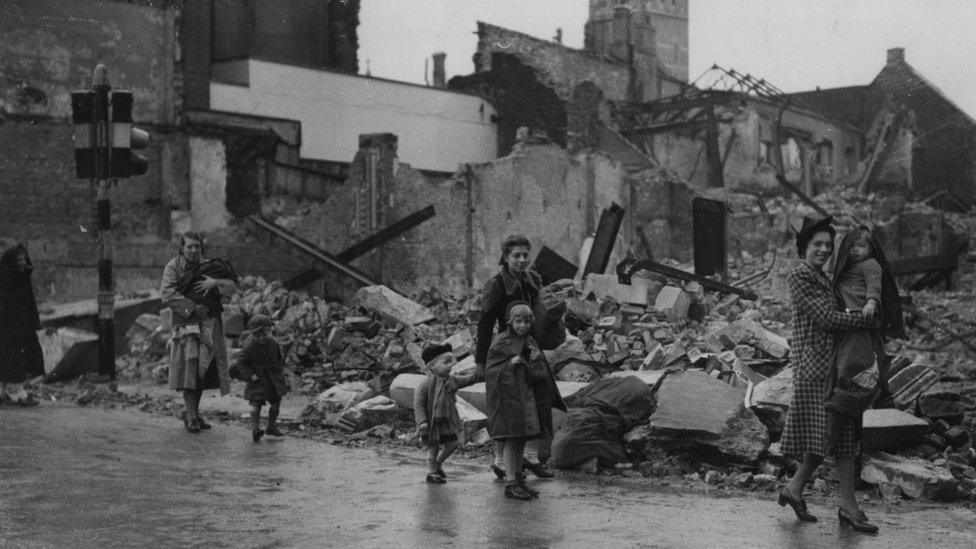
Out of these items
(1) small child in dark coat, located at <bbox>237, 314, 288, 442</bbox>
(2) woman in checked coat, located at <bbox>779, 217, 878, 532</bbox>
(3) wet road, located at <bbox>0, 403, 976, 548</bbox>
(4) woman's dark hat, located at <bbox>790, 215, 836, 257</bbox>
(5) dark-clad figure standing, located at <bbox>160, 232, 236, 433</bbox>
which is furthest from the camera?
(5) dark-clad figure standing, located at <bbox>160, 232, 236, 433</bbox>

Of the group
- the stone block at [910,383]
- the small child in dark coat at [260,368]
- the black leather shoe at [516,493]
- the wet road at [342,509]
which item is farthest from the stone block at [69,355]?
the stone block at [910,383]

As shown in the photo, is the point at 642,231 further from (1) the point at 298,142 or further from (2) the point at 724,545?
(2) the point at 724,545

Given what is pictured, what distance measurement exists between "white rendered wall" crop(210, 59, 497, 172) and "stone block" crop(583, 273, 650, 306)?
21.0m

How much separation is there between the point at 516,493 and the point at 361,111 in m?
30.8

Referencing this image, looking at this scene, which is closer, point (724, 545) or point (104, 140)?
point (724, 545)

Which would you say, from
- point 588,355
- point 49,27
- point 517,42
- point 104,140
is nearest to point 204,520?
point 588,355

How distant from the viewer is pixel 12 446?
9148 mm

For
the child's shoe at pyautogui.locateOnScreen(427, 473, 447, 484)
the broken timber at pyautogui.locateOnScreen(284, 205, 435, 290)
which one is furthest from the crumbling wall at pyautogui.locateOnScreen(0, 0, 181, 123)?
the child's shoe at pyautogui.locateOnScreen(427, 473, 447, 484)

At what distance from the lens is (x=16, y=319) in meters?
12.8

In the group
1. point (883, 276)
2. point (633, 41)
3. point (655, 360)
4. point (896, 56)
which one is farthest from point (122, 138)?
point (896, 56)

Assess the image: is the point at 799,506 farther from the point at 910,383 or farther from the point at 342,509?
the point at 910,383

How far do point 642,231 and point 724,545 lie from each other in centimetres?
2945

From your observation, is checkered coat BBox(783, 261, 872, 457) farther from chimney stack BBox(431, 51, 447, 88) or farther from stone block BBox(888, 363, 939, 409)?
chimney stack BBox(431, 51, 447, 88)

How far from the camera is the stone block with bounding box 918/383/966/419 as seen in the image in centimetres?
930
